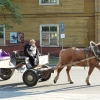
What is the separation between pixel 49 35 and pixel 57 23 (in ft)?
4.64

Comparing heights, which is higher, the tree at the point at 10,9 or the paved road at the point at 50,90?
the tree at the point at 10,9

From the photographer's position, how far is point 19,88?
1147 centimetres

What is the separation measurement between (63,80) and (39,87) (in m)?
1.92

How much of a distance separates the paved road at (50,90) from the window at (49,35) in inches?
608

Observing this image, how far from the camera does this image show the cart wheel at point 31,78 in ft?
37.8

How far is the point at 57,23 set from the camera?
92.5ft

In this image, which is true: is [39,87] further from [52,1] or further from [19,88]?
[52,1]

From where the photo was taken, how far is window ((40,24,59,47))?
1121 inches

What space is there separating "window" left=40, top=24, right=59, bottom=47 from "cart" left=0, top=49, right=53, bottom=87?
15.5 m

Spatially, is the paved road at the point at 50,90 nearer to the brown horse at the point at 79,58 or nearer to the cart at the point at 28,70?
the cart at the point at 28,70

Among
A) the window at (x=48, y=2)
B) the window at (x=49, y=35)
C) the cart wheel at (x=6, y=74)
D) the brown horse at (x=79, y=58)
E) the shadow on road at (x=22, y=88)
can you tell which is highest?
the window at (x=48, y=2)

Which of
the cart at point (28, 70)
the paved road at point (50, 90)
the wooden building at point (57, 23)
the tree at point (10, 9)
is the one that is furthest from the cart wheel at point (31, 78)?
the wooden building at point (57, 23)

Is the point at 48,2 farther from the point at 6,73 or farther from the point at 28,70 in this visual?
the point at 28,70

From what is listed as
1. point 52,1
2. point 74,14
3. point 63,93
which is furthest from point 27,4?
point 63,93
